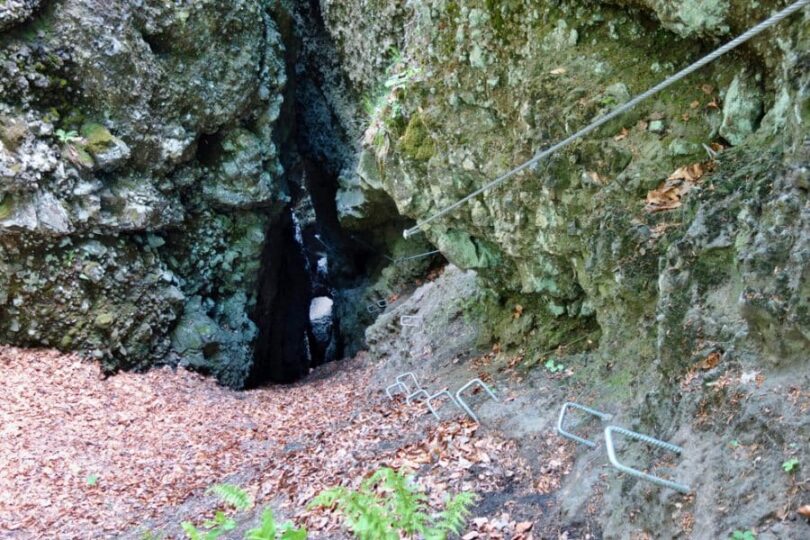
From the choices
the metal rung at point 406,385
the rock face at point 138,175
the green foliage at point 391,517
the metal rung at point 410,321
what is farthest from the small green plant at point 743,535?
the rock face at point 138,175

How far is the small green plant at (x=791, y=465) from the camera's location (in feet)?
8.05

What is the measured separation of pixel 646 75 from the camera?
447cm

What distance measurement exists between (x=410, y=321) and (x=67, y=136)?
701 cm

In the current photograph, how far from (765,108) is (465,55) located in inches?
120

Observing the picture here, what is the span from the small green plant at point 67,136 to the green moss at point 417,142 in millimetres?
6583

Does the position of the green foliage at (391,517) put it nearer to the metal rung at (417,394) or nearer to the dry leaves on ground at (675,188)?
the dry leaves on ground at (675,188)

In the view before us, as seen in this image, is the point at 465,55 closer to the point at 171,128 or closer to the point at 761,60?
the point at 761,60

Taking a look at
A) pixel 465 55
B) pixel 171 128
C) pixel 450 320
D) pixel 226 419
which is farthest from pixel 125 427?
pixel 465 55

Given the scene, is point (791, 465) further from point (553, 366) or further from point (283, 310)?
point (283, 310)

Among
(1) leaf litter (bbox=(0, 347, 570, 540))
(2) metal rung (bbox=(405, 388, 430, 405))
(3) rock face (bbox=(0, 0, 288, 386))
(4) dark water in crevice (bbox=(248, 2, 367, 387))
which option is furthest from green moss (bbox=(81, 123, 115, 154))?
(2) metal rung (bbox=(405, 388, 430, 405))

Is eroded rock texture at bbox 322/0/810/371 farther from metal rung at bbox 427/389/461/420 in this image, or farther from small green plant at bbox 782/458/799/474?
metal rung at bbox 427/389/461/420

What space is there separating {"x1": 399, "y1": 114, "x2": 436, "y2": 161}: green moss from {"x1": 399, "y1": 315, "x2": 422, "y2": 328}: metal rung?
401 centimetres

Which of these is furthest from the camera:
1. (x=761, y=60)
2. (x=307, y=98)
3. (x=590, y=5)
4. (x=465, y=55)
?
(x=307, y=98)

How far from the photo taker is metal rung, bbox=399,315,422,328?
10.1m
